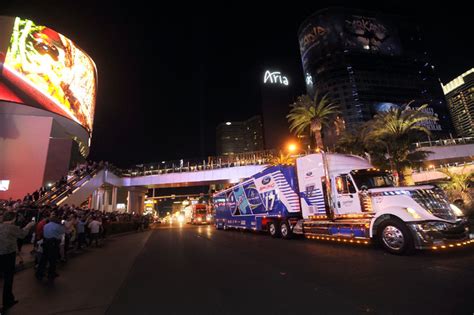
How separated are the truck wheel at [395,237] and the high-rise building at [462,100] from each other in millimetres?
180894

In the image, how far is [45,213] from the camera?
1499 centimetres

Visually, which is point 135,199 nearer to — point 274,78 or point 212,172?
point 212,172

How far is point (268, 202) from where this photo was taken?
17578 millimetres

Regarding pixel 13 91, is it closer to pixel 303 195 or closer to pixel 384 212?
pixel 303 195

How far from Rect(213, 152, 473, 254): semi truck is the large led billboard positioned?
27.9 meters

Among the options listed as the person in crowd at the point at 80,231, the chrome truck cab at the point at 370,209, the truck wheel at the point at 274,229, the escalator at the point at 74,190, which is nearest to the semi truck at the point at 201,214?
the escalator at the point at 74,190

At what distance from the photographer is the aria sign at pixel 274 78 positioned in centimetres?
8562

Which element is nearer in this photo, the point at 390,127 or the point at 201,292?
the point at 201,292

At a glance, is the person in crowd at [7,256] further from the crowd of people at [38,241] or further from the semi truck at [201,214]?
the semi truck at [201,214]

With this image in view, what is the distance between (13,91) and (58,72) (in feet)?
A: 19.4

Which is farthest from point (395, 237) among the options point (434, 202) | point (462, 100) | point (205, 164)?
point (462, 100)

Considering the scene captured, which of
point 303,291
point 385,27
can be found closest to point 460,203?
point 303,291

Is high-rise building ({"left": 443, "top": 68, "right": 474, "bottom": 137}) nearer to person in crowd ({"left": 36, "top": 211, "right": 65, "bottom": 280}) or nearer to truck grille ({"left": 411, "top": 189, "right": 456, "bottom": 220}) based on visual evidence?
truck grille ({"left": 411, "top": 189, "right": 456, "bottom": 220})

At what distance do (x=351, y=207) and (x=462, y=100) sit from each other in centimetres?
19836
